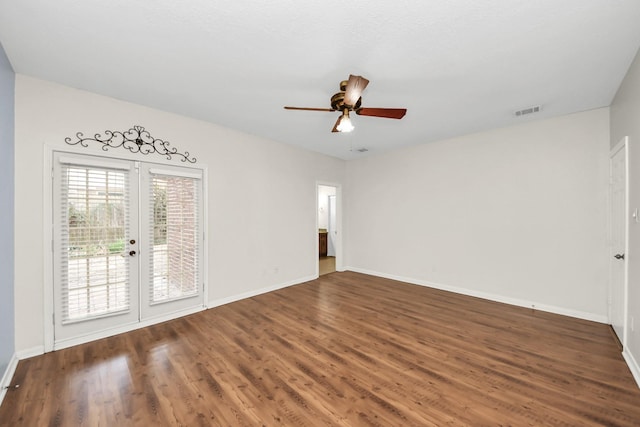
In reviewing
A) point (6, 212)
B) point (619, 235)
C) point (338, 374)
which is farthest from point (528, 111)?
point (6, 212)

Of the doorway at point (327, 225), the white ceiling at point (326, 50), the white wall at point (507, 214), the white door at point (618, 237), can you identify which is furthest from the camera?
the doorway at point (327, 225)

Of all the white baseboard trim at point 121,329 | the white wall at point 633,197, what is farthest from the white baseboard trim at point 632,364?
the white baseboard trim at point 121,329

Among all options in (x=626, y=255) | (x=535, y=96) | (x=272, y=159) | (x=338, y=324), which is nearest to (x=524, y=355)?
(x=626, y=255)

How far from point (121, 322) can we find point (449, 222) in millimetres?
5072

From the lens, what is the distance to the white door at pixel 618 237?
2607mm

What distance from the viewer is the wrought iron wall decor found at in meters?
2.82

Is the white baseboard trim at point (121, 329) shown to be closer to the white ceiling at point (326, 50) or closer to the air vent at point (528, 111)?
the white ceiling at point (326, 50)

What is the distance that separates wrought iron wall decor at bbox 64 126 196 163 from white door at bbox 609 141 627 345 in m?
5.16

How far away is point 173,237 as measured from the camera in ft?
11.3

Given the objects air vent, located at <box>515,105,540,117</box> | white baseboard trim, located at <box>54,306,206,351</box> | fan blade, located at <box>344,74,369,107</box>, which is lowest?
white baseboard trim, located at <box>54,306,206,351</box>

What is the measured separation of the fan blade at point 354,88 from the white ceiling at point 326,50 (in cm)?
31

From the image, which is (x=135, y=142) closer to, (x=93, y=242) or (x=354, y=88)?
(x=93, y=242)

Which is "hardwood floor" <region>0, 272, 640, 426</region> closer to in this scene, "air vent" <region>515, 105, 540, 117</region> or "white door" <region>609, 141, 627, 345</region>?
"white door" <region>609, 141, 627, 345</region>

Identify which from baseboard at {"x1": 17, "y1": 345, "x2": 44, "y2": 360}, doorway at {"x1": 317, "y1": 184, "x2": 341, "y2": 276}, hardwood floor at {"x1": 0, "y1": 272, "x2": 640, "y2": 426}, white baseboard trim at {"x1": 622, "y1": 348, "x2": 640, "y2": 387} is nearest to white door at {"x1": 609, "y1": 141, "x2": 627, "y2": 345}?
white baseboard trim at {"x1": 622, "y1": 348, "x2": 640, "y2": 387}
